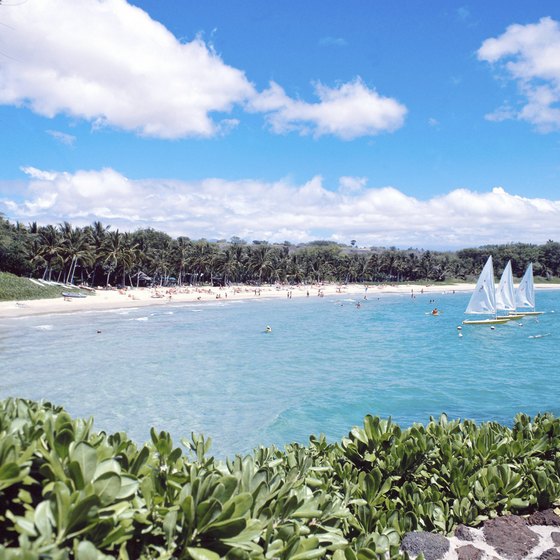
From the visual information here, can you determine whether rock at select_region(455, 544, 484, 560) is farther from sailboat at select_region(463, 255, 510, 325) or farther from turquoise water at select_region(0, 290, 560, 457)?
sailboat at select_region(463, 255, 510, 325)

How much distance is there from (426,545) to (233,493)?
3.01 metres

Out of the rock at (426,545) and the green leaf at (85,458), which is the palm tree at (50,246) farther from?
the green leaf at (85,458)

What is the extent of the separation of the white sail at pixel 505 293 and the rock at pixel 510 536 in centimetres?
4759

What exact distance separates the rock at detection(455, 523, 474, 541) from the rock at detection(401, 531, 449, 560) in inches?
12.8

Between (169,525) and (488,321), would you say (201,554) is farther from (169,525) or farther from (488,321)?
(488,321)

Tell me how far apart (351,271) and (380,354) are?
3651 inches

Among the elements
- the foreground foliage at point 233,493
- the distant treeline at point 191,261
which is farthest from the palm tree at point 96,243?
the foreground foliage at point 233,493

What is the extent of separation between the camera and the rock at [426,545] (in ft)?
16.2

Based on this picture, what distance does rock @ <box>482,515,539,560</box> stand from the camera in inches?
200

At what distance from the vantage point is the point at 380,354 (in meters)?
33.5

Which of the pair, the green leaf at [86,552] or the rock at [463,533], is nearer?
the green leaf at [86,552]

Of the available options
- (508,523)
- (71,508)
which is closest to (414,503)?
(508,523)

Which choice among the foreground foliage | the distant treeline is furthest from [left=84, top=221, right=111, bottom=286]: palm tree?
the foreground foliage

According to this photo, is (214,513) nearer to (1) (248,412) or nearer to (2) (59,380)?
(1) (248,412)
